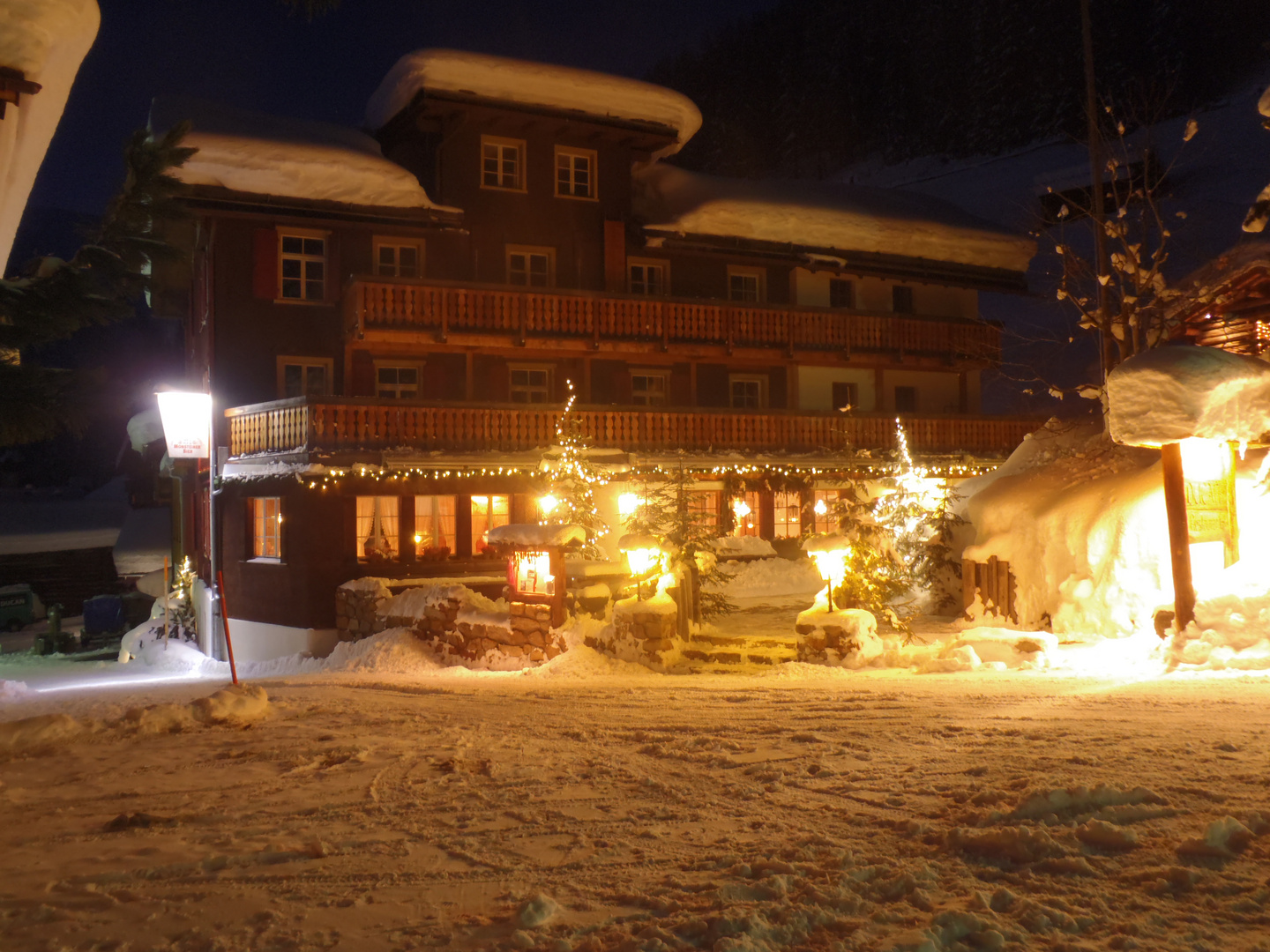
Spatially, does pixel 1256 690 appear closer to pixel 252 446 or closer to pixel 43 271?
pixel 43 271

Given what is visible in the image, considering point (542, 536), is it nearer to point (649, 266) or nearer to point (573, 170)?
point (649, 266)

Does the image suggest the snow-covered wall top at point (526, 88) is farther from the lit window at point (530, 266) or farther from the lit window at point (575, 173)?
the lit window at point (530, 266)

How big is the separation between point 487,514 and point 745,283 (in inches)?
413

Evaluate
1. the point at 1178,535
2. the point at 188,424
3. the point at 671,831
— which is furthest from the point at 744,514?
the point at 671,831

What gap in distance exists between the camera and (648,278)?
88.6 ft

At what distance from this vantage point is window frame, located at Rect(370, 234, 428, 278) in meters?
23.5

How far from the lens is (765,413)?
2488 centimetres

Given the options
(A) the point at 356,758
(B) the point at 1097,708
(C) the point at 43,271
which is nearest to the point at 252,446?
(C) the point at 43,271

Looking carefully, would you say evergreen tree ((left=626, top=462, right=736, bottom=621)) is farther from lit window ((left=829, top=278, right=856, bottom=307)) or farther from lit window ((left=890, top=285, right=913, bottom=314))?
lit window ((left=890, top=285, right=913, bottom=314))

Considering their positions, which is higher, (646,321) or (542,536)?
(646,321)

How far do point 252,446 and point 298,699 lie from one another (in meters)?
10.9

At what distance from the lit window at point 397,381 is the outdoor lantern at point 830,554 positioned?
1240 centimetres

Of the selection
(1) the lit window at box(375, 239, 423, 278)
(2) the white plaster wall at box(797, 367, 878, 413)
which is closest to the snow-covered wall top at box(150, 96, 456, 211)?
(1) the lit window at box(375, 239, 423, 278)

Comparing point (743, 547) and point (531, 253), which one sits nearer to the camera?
point (743, 547)
